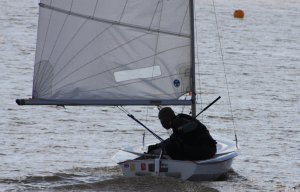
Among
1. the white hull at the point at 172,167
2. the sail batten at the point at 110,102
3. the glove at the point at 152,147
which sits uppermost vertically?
the sail batten at the point at 110,102

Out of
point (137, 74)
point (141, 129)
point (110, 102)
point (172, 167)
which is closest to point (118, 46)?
point (137, 74)

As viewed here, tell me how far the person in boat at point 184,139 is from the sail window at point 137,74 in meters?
1.35

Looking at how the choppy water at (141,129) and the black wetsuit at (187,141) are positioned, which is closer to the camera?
the black wetsuit at (187,141)

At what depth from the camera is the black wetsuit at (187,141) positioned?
17.7 metres

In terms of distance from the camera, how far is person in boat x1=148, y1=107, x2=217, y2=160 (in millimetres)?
17734

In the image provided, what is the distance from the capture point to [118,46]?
63.1 feet

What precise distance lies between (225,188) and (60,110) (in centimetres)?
1027

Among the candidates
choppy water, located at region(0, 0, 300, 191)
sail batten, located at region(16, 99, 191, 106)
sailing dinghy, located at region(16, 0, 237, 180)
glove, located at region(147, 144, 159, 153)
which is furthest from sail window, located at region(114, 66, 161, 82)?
choppy water, located at region(0, 0, 300, 191)


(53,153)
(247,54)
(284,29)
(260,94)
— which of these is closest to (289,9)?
(284,29)

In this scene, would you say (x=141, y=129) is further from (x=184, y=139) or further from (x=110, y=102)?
(x=184, y=139)

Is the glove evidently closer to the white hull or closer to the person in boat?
the person in boat

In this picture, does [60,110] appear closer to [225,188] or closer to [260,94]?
[260,94]

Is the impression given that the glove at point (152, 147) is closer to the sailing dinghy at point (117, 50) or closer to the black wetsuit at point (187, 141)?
the black wetsuit at point (187, 141)

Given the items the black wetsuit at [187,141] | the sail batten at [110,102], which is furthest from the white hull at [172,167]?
the sail batten at [110,102]
